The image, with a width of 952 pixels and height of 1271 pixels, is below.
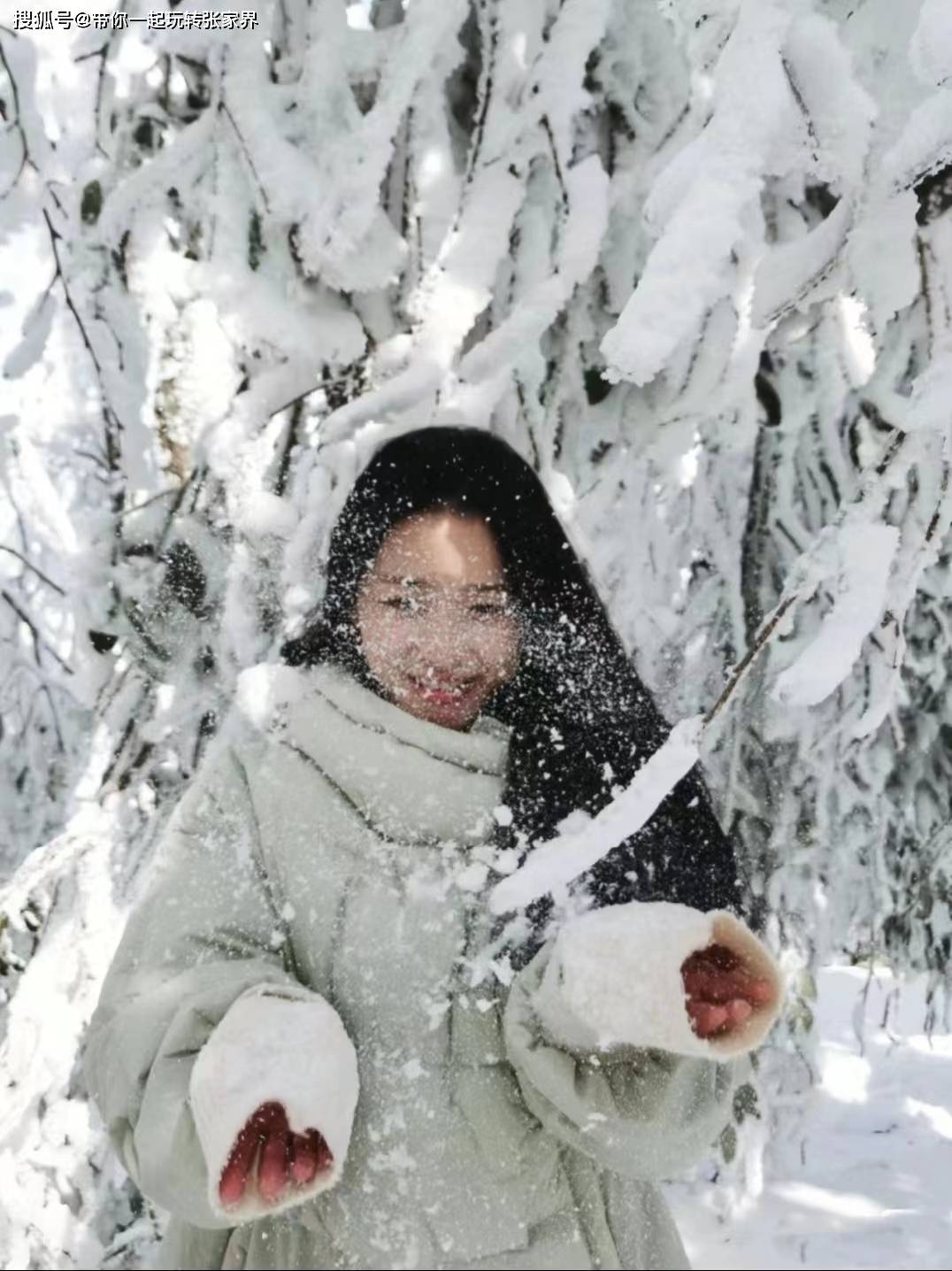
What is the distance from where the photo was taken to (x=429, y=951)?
561 millimetres

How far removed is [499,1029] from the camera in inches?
21.7

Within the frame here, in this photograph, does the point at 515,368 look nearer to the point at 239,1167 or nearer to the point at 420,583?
the point at 420,583

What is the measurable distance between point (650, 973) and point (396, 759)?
0.22m

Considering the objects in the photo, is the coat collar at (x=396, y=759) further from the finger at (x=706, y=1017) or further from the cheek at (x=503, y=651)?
the finger at (x=706, y=1017)

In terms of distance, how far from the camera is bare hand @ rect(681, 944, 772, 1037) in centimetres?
44

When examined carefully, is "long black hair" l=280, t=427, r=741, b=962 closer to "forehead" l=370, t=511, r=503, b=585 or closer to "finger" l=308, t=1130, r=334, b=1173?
"forehead" l=370, t=511, r=503, b=585

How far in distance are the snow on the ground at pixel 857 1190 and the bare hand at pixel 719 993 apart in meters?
0.11

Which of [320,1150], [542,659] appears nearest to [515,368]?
[542,659]

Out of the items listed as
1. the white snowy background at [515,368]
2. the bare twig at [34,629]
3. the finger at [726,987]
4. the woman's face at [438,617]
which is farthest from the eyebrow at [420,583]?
the bare twig at [34,629]

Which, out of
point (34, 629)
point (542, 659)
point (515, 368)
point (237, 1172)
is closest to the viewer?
point (237, 1172)

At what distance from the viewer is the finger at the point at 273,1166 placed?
1.41 feet

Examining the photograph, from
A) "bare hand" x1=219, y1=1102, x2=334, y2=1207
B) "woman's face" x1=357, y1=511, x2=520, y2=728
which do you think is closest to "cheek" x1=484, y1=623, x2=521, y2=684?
"woman's face" x1=357, y1=511, x2=520, y2=728

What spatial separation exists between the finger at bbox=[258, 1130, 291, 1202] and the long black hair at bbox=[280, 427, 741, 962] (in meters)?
0.21

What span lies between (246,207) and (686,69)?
416 millimetres
